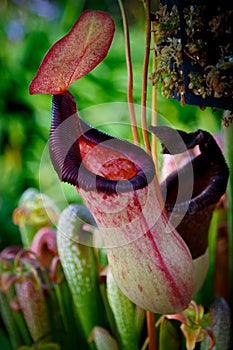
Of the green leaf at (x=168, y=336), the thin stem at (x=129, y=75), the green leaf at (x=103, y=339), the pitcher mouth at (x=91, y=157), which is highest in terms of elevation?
the thin stem at (x=129, y=75)

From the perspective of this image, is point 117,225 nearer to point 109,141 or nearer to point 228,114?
point 109,141

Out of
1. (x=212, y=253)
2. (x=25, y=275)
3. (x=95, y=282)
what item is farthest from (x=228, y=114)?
(x=25, y=275)

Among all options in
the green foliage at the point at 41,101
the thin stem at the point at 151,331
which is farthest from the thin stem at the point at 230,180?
the thin stem at the point at 151,331

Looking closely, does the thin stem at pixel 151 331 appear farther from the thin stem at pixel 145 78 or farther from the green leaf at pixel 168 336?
the thin stem at pixel 145 78

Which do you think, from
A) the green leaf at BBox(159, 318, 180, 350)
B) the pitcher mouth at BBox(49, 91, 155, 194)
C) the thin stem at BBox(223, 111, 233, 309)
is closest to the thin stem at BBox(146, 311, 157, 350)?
the green leaf at BBox(159, 318, 180, 350)

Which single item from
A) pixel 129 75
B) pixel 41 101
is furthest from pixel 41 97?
pixel 129 75

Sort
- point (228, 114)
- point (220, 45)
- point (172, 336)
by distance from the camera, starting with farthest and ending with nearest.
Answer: point (172, 336)
point (228, 114)
point (220, 45)
